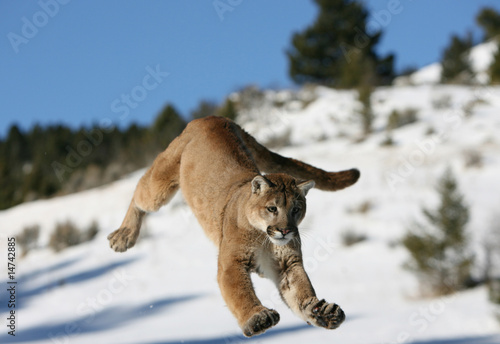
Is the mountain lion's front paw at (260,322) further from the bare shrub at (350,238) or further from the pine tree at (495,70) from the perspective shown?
the pine tree at (495,70)

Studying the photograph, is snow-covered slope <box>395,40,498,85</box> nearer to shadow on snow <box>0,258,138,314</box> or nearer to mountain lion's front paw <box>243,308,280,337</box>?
shadow on snow <box>0,258,138,314</box>

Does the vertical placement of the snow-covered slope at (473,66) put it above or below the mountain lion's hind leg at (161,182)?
above

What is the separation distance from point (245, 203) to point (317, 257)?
1780 centimetres

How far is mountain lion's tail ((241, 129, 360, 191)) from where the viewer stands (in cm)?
633

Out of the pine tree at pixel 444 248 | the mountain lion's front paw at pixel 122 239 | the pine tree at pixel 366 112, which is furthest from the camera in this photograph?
the pine tree at pixel 366 112

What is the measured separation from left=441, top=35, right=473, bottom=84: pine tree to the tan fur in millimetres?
38749

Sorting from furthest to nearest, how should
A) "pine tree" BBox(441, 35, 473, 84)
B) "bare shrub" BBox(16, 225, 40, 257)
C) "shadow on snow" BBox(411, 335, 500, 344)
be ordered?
1. "pine tree" BBox(441, 35, 473, 84)
2. "bare shrub" BBox(16, 225, 40, 257)
3. "shadow on snow" BBox(411, 335, 500, 344)

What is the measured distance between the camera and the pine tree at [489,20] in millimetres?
56344

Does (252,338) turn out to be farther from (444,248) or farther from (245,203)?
(245,203)

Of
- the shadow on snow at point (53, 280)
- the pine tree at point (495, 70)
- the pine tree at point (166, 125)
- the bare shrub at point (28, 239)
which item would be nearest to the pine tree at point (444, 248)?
the shadow on snow at point (53, 280)

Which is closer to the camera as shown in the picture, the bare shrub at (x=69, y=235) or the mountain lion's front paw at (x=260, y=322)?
the mountain lion's front paw at (x=260, y=322)

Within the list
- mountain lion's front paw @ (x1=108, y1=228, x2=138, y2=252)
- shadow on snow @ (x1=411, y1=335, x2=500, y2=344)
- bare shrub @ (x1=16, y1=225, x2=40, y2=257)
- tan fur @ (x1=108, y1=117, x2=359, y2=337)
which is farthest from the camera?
bare shrub @ (x1=16, y1=225, x2=40, y2=257)

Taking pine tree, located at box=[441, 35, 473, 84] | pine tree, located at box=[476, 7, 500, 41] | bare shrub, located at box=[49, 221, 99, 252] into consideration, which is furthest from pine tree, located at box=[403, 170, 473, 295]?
pine tree, located at box=[476, 7, 500, 41]

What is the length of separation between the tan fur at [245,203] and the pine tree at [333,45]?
40.0 m
